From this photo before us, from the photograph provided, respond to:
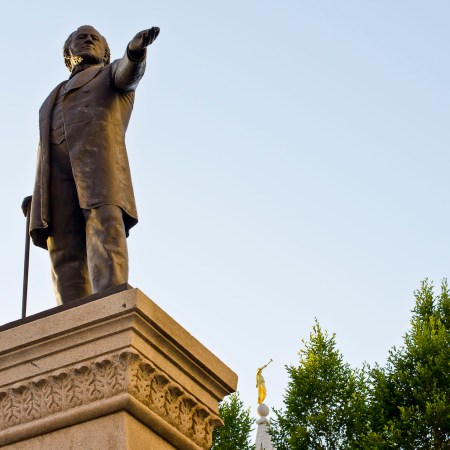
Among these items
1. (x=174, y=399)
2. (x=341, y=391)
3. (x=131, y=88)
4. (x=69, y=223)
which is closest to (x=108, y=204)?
(x=69, y=223)

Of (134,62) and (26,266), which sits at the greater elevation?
(134,62)

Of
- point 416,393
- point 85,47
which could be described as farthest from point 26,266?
point 416,393

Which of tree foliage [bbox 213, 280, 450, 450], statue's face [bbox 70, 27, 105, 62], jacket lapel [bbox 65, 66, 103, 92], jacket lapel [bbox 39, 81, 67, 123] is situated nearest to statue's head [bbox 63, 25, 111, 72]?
statue's face [bbox 70, 27, 105, 62]

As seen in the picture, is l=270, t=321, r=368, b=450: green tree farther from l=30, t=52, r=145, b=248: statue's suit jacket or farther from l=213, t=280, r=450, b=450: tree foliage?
l=30, t=52, r=145, b=248: statue's suit jacket

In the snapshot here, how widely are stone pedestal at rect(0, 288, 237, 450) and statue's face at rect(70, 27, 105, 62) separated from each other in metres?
2.31

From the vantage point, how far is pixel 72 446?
5559 millimetres

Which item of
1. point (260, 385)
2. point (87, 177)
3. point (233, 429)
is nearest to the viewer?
point (87, 177)

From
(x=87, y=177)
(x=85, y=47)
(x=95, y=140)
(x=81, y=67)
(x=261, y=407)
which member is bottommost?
(x=87, y=177)

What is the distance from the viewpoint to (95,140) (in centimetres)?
693

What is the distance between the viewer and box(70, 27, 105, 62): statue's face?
7.64 m

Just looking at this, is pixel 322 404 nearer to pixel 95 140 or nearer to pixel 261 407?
pixel 261 407

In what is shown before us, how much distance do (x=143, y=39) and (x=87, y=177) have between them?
907 mm

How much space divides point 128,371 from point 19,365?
0.69 meters

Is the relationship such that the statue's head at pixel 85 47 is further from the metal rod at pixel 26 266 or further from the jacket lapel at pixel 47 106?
the metal rod at pixel 26 266
